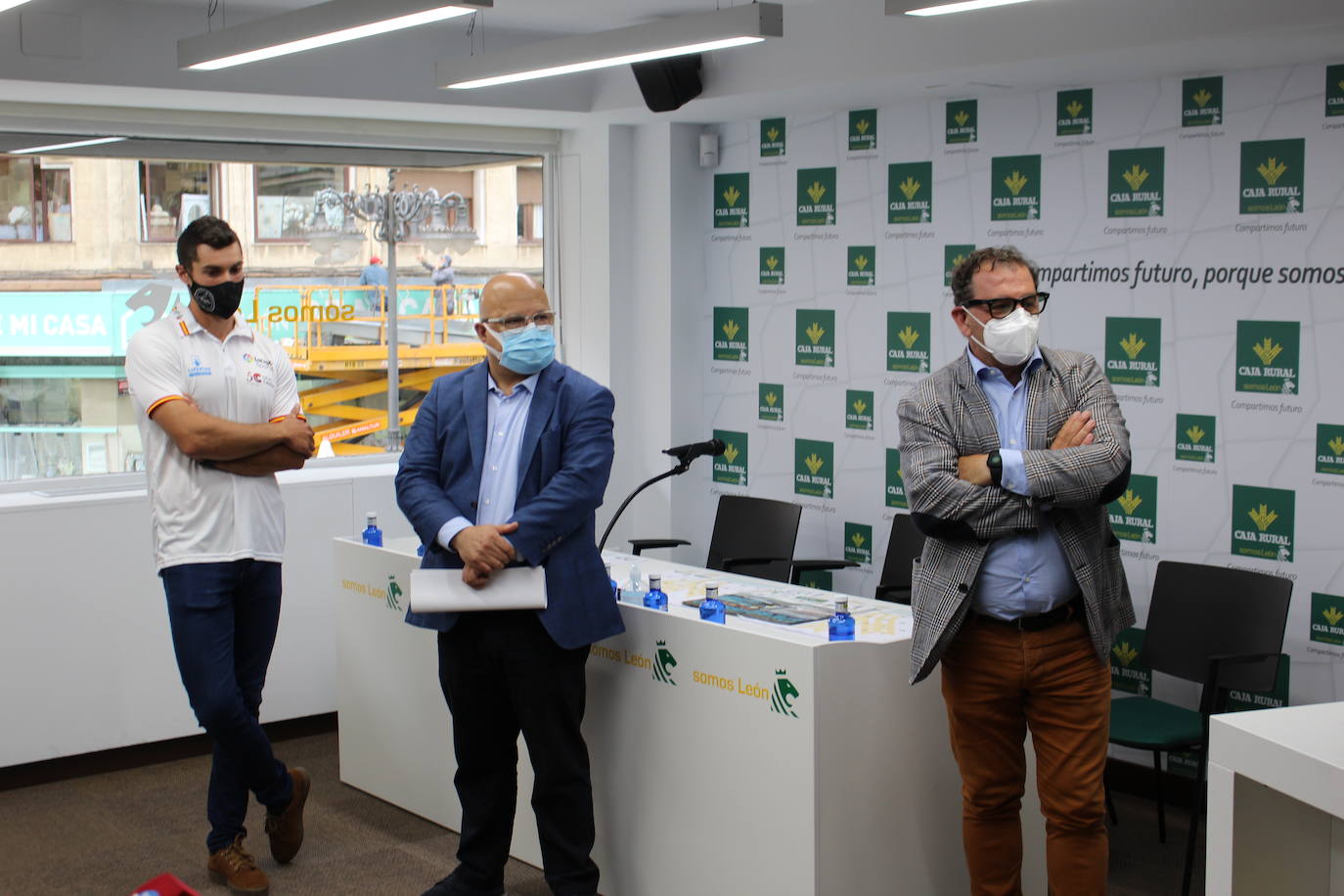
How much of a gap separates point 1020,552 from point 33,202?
4.30 metres

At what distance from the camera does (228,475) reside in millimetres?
3818

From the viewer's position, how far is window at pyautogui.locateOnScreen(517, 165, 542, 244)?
22.3 ft

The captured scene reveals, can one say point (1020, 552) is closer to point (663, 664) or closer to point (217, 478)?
point (663, 664)

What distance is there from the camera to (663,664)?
3.74 meters

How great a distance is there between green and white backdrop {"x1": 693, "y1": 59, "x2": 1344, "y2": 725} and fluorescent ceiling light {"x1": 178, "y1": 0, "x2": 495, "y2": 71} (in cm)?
217

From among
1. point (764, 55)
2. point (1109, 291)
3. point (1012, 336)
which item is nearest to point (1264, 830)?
point (1012, 336)

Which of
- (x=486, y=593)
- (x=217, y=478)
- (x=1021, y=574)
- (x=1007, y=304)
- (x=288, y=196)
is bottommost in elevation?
(x=486, y=593)

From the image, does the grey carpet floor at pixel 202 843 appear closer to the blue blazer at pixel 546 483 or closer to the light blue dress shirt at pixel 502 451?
the blue blazer at pixel 546 483

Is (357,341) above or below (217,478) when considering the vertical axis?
above

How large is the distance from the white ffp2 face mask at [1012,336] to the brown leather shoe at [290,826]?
247cm

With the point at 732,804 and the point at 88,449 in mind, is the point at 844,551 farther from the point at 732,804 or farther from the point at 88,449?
the point at 88,449

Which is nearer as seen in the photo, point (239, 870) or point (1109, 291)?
point (239, 870)

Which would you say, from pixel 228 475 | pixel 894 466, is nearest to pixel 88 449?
pixel 228 475

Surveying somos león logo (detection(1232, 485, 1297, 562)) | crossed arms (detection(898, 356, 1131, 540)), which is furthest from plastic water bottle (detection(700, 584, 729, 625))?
somos león logo (detection(1232, 485, 1297, 562))
